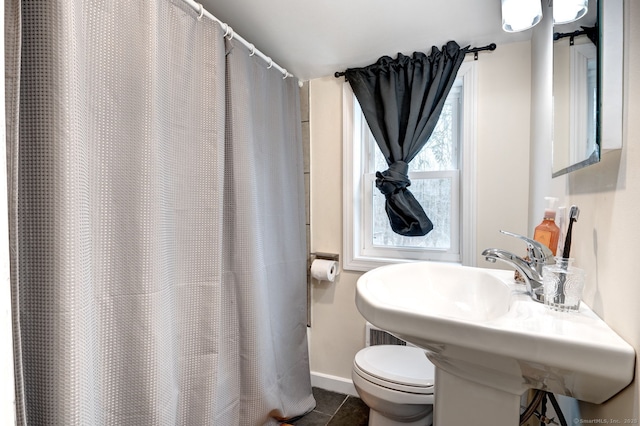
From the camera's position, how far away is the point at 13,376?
0.58 m

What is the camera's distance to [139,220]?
942 millimetres

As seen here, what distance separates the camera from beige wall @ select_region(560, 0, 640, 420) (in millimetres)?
553

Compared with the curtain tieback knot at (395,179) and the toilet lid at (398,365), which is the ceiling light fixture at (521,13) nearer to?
the curtain tieback knot at (395,179)

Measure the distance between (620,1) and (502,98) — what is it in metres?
1.06

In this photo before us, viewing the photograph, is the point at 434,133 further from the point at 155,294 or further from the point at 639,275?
the point at 155,294

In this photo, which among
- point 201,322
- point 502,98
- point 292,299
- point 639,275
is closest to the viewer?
point 639,275

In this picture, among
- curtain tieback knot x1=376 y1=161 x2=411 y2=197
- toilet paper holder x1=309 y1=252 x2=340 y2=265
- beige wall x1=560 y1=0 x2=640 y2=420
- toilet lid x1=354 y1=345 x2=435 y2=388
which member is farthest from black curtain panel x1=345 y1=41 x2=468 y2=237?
beige wall x1=560 y1=0 x2=640 y2=420

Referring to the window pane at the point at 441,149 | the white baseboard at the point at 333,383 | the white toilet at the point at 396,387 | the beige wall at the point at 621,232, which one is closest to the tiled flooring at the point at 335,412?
the white baseboard at the point at 333,383

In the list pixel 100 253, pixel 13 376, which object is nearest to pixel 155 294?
pixel 100 253

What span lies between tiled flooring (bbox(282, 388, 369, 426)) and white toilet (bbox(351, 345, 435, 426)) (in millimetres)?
310

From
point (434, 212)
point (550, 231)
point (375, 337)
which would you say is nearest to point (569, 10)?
point (550, 231)

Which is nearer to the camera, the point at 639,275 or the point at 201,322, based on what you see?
the point at 639,275

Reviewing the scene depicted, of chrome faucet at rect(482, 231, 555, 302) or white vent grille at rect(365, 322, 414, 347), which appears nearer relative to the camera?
chrome faucet at rect(482, 231, 555, 302)

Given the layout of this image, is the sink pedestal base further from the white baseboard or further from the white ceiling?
the white ceiling
